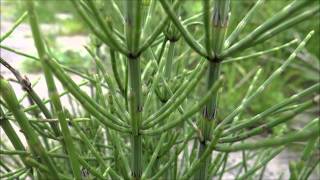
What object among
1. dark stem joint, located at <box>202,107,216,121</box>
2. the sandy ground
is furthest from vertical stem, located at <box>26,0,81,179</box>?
the sandy ground

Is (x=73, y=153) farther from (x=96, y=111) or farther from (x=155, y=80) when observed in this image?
(x=155, y=80)

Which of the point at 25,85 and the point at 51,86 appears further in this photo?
the point at 25,85

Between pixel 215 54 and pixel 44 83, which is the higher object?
pixel 44 83

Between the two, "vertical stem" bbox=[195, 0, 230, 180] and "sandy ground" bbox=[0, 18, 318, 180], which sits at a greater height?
"sandy ground" bbox=[0, 18, 318, 180]

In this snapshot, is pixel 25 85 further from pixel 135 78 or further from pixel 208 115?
pixel 208 115

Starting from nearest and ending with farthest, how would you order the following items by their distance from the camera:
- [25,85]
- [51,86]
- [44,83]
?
[51,86]
[25,85]
[44,83]

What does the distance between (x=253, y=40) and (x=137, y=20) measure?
14cm

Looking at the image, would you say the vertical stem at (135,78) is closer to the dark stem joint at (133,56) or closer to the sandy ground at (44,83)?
the dark stem joint at (133,56)

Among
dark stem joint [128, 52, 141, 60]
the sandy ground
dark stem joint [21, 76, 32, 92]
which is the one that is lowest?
dark stem joint [21, 76, 32, 92]

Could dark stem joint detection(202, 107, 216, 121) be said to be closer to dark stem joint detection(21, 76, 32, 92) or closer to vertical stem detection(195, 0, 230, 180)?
vertical stem detection(195, 0, 230, 180)

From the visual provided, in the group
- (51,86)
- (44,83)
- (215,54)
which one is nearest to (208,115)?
(215,54)

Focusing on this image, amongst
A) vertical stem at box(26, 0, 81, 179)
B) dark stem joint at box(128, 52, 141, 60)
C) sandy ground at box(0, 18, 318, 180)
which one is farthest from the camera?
sandy ground at box(0, 18, 318, 180)

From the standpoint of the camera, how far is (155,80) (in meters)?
0.67

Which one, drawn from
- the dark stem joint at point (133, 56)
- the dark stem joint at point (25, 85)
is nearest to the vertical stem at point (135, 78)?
the dark stem joint at point (133, 56)
